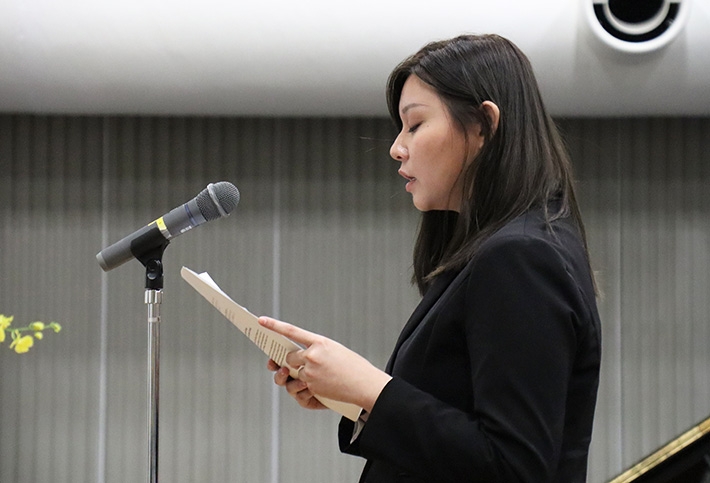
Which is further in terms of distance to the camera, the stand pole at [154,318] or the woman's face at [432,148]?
the stand pole at [154,318]

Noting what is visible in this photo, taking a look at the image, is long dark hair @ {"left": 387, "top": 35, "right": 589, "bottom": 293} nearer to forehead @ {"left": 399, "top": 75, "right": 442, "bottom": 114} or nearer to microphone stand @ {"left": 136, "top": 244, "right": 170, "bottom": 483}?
forehead @ {"left": 399, "top": 75, "right": 442, "bottom": 114}

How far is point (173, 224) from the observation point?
5.86 feet

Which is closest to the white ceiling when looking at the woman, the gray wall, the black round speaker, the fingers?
the black round speaker

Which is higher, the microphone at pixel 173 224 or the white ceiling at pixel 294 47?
the white ceiling at pixel 294 47

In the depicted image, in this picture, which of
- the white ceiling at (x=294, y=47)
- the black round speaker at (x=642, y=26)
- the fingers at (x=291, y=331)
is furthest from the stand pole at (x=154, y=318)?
the black round speaker at (x=642, y=26)

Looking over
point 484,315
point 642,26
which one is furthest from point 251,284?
point 484,315

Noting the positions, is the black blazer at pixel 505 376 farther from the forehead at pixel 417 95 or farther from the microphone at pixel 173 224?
the microphone at pixel 173 224

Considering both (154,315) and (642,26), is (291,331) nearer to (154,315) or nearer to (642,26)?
(154,315)

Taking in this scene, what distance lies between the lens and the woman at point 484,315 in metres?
0.99

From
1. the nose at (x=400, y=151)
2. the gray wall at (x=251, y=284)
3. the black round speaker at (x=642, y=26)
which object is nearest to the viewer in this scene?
the nose at (x=400, y=151)

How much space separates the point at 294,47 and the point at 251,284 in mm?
1369

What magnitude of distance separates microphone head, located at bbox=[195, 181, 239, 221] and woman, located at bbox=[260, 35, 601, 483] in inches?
23.9

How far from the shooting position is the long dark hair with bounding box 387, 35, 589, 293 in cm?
112

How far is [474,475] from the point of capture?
1001 mm
